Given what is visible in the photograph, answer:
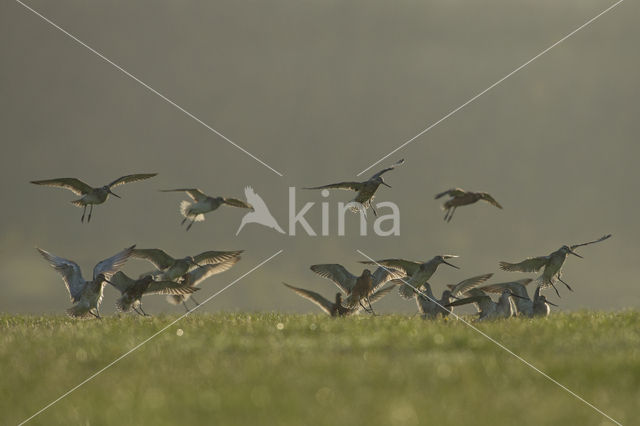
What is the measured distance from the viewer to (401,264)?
2198 centimetres

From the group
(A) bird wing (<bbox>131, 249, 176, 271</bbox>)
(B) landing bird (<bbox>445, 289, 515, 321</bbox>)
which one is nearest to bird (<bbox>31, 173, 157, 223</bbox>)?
(A) bird wing (<bbox>131, 249, 176, 271</bbox>)

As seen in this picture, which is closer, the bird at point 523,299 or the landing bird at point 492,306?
the landing bird at point 492,306

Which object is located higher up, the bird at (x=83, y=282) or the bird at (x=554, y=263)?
the bird at (x=554, y=263)

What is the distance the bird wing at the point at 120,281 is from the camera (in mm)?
22031

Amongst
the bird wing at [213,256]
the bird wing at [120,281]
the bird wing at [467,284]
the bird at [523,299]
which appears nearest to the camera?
the bird at [523,299]

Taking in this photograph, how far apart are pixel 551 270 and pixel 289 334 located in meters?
8.43

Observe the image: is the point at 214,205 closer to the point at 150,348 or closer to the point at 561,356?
the point at 150,348

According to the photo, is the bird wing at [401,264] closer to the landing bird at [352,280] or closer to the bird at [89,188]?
the landing bird at [352,280]

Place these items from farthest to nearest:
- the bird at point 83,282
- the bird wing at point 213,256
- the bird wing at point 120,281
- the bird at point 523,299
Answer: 1. the bird wing at point 213,256
2. the bird wing at point 120,281
3. the bird at point 523,299
4. the bird at point 83,282

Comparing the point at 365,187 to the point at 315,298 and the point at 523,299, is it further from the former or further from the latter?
the point at 523,299

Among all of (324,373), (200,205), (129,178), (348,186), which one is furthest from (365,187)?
(324,373)

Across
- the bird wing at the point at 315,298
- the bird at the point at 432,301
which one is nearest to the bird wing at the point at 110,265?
the bird wing at the point at 315,298

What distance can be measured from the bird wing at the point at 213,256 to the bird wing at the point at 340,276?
8.80 feet

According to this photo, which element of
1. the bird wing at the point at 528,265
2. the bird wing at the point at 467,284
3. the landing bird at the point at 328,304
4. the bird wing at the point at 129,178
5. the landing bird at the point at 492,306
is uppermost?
the bird wing at the point at 129,178
